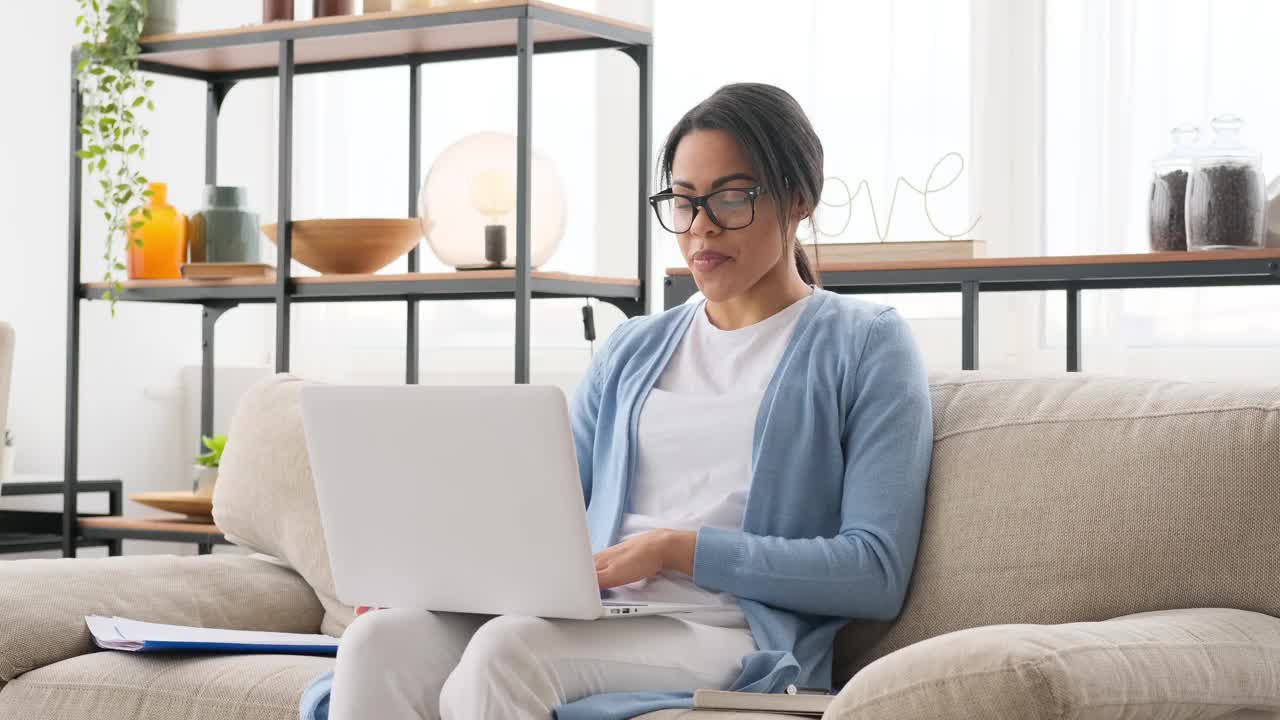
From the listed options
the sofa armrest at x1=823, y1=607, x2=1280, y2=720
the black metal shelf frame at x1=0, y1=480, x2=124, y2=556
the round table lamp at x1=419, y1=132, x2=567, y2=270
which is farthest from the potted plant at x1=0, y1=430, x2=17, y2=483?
the sofa armrest at x1=823, y1=607, x2=1280, y2=720

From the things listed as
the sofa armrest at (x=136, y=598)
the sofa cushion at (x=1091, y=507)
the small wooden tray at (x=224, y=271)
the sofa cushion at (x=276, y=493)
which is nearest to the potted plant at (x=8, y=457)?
the small wooden tray at (x=224, y=271)

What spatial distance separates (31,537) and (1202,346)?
2.68 metres

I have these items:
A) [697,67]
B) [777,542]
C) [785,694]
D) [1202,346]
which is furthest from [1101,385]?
[697,67]

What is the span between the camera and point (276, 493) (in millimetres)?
2533

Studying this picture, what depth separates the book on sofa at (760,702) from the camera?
167 cm

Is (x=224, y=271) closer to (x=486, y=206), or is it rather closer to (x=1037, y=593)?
(x=486, y=206)

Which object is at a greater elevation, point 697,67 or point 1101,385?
point 697,67

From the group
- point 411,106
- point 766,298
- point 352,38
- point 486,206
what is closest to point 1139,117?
point 486,206

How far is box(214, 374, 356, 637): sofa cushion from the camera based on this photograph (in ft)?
8.17

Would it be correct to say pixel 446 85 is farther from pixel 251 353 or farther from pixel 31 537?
pixel 31 537

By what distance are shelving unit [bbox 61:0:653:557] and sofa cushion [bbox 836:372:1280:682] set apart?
1.24 m

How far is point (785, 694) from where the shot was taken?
174 centimetres

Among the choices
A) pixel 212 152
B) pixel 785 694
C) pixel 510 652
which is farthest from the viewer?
pixel 212 152

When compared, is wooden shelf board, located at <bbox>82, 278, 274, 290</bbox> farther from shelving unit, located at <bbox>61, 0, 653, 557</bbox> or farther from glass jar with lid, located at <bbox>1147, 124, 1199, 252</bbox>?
glass jar with lid, located at <bbox>1147, 124, 1199, 252</bbox>
